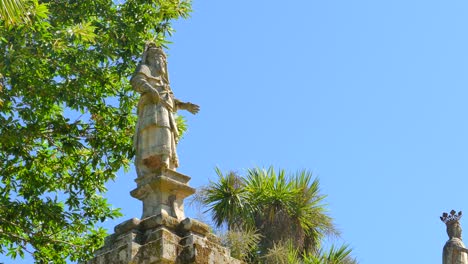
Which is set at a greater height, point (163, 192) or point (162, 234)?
point (163, 192)

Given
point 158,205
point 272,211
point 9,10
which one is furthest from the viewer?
point 272,211

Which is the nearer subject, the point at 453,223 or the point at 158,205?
the point at 158,205

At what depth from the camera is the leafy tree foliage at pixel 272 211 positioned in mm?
19016

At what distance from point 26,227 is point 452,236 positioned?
21.6 ft

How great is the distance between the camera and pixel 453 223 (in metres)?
15.0

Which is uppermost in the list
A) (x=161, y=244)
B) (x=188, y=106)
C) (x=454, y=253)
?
(x=188, y=106)

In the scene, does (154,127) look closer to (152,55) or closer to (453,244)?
(152,55)

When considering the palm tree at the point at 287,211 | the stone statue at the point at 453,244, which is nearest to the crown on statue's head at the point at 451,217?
the stone statue at the point at 453,244

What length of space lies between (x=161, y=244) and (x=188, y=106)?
2.14 m

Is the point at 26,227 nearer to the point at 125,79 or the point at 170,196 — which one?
the point at 125,79

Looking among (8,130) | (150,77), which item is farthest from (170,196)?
(8,130)

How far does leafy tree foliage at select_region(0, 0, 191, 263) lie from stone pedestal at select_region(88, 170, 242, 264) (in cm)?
578

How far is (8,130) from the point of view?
15500 millimetres

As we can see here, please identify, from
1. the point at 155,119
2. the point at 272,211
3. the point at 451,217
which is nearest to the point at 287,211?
the point at 272,211
